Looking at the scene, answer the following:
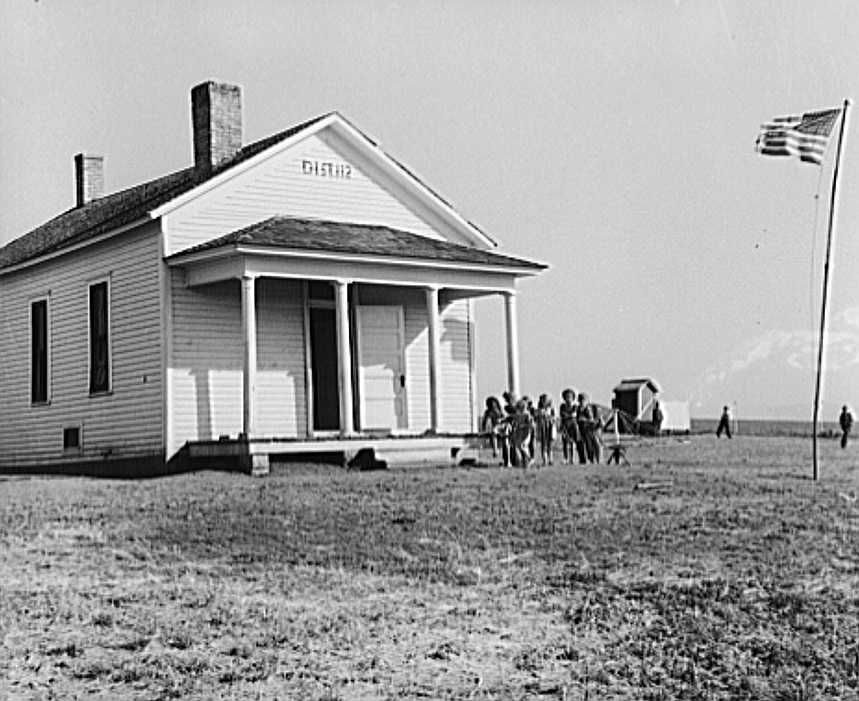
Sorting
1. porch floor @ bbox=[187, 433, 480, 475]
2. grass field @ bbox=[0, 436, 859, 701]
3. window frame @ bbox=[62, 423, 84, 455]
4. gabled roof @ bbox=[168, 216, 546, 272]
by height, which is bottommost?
grass field @ bbox=[0, 436, 859, 701]

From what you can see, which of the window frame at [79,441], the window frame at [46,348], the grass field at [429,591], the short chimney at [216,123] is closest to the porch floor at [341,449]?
the grass field at [429,591]

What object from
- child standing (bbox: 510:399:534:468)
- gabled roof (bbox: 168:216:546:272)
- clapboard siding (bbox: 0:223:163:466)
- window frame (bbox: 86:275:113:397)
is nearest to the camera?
gabled roof (bbox: 168:216:546:272)

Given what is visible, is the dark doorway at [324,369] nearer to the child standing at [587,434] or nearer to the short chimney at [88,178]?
the child standing at [587,434]

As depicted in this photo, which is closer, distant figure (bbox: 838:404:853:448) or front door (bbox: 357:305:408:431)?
front door (bbox: 357:305:408:431)

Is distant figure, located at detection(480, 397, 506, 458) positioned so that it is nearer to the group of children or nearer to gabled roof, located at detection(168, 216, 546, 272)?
the group of children

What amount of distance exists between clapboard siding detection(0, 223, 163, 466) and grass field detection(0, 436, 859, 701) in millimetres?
4226

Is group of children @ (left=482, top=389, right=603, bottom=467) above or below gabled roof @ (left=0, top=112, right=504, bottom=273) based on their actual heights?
below

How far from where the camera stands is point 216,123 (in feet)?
84.3

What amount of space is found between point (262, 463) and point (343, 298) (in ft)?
9.96

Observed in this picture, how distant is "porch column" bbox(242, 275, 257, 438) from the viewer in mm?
22000

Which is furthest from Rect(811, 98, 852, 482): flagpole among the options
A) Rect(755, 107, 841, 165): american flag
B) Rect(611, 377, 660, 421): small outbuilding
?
Rect(611, 377, 660, 421): small outbuilding

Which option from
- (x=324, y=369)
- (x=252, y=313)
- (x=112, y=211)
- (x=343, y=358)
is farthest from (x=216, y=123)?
(x=343, y=358)

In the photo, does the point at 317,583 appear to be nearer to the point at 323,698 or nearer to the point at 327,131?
the point at 323,698

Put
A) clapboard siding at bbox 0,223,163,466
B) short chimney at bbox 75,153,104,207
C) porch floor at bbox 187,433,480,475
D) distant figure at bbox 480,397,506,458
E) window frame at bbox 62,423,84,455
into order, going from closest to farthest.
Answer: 1. porch floor at bbox 187,433,480,475
2. clapboard siding at bbox 0,223,163,466
3. distant figure at bbox 480,397,506,458
4. window frame at bbox 62,423,84,455
5. short chimney at bbox 75,153,104,207
